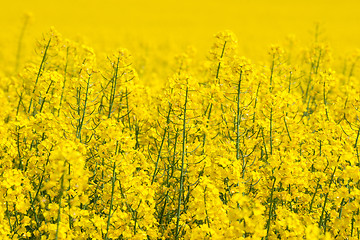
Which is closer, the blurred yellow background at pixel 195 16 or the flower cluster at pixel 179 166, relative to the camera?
the flower cluster at pixel 179 166

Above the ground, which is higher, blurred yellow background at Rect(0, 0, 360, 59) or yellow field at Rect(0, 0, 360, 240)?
blurred yellow background at Rect(0, 0, 360, 59)

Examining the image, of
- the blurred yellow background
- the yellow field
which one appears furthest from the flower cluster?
the blurred yellow background

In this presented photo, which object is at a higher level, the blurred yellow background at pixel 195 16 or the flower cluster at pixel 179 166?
the blurred yellow background at pixel 195 16

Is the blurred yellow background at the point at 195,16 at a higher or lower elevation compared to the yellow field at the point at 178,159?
higher

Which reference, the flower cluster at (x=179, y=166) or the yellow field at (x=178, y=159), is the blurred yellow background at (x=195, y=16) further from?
the flower cluster at (x=179, y=166)

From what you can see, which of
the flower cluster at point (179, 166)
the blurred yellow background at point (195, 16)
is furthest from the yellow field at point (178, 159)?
the blurred yellow background at point (195, 16)

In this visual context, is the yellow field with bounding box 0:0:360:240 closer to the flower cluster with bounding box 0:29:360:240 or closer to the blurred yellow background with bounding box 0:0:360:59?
the flower cluster with bounding box 0:29:360:240

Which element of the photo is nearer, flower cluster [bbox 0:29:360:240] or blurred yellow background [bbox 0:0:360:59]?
flower cluster [bbox 0:29:360:240]

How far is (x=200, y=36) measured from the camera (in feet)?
90.3

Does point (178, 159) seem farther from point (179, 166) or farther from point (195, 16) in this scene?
point (195, 16)

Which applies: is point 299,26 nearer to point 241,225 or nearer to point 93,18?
point 93,18

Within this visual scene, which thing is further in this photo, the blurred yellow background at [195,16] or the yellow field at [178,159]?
the blurred yellow background at [195,16]

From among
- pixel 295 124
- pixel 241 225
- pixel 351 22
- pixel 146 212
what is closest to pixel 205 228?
pixel 241 225

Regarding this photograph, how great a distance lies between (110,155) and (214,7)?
34.8 meters
